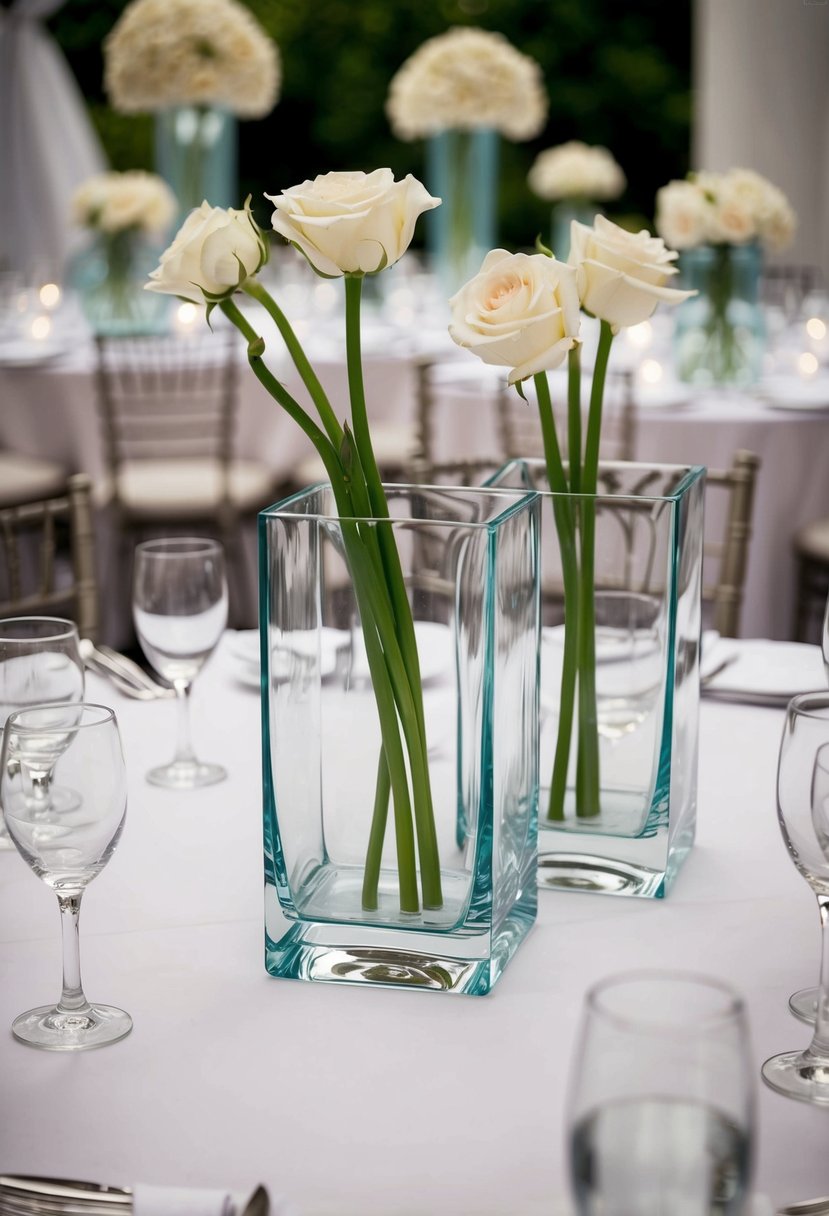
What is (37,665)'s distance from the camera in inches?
45.9

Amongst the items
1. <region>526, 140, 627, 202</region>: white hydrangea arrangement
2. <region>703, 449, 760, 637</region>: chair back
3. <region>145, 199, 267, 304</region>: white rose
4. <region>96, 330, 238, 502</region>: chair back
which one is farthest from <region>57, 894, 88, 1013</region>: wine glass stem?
<region>526, 140, 627, 202</region>: white hydrangea arrangement

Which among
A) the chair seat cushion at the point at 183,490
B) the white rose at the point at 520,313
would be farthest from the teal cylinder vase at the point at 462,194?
the white rose at the point at 520,313

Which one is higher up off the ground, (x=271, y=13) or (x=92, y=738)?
(x=271, y=13)

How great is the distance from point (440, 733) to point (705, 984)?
0.41 meters

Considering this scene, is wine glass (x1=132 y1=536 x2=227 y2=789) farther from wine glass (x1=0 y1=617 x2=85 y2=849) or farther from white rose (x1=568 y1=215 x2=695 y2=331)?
white rose (x1=568 y1=215 x2=695 y2=331)

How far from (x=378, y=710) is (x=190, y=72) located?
349 cm

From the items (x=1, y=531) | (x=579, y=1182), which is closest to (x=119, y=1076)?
(x=579, y=1182)

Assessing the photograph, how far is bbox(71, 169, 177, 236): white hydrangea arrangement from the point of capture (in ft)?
12.6

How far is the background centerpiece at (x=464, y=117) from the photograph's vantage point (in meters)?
4.13

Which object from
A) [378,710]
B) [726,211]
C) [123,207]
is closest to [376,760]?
[378,710]

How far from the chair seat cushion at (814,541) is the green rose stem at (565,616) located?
7.04 ft

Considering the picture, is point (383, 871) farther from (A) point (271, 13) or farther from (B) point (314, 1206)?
(A) point (271, 13)

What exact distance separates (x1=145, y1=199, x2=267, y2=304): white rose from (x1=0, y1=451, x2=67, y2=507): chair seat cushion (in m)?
2.81

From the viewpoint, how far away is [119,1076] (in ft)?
2.74
